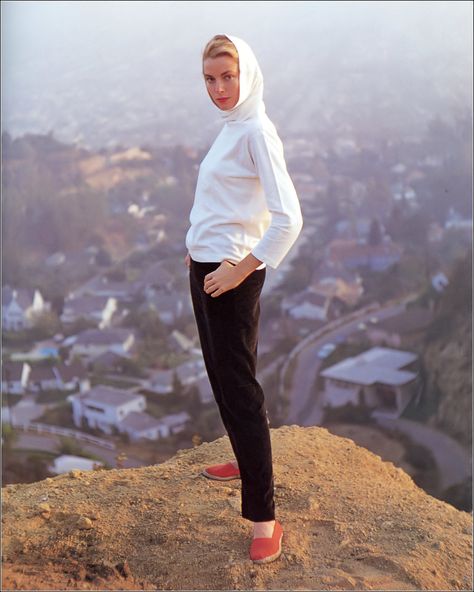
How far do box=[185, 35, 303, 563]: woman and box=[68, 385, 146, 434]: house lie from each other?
21.8 feet

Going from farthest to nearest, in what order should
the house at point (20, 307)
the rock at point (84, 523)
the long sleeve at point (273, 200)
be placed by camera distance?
1. the house at point (20, 307)
2. the rock at point (84, 523)
3. the long sleeve at point (273, 200)

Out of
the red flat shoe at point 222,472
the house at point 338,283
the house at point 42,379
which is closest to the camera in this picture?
the red flat shoe at point 222,472

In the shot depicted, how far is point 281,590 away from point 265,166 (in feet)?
2.90

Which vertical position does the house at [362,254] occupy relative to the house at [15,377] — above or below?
above

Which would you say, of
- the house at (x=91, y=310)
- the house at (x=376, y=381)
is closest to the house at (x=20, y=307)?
the house at (x=91, y=310)

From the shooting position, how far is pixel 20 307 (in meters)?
8.84

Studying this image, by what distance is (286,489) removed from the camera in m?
1.99

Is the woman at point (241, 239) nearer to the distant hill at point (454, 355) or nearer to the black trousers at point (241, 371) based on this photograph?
the black trousers at point (241, 371)

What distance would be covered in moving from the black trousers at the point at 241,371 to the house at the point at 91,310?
7.43 metres

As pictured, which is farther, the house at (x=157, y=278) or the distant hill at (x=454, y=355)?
the house at (x=157, y=278)

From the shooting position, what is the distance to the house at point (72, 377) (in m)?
8.46

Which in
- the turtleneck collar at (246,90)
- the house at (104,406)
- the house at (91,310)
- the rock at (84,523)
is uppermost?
the turtleneck collar at (246,90)

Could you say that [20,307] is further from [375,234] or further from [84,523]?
[84,523]

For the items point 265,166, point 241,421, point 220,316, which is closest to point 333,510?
point 241,421
